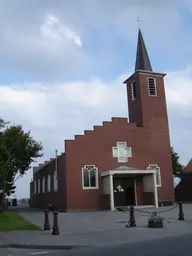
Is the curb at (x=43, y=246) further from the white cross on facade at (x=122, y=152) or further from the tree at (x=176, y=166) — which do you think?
the tree at (x=176, y=166)

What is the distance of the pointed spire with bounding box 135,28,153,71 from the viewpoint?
128 ft

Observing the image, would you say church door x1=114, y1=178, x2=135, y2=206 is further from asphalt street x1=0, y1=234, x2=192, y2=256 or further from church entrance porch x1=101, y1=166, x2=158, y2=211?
asphalt street x1=0, y1=234, x2=192, y2=256

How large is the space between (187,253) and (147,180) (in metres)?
24.1

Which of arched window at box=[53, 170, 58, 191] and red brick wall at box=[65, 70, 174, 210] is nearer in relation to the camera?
red brick wall at box=[65, 70, 174, 210]

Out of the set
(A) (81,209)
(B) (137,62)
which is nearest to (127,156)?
(A) (81,209)

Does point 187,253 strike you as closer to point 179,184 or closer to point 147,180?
point 147,180

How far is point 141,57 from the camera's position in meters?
39.8

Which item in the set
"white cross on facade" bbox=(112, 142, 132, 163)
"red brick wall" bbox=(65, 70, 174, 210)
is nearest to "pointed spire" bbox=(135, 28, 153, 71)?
"red brick wall" bbox=(65, 70, 174, 210)

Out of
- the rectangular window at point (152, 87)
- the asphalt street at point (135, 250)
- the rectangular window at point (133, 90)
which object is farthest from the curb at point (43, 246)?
the rectangular window at point (133, 90)

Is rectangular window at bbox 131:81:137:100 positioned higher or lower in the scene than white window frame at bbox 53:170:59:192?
higher

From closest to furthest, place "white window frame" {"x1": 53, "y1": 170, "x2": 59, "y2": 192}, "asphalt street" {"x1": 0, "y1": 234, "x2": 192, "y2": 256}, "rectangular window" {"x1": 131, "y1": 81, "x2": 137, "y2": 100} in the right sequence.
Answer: "asphalt street" {"x1": 0, "y1": 234, "x2": 192, "y2": 256}
"white window frame" {"x1": 53, "y1": 170, "x2": 59, "y2": 192}
"rectangular window" {"x1": 131, "y1": 81, "x2": 137, "y2": 100}

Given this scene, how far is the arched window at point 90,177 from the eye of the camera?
32656 millimetres

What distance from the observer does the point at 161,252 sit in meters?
9.72

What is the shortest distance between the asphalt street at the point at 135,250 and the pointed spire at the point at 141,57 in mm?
28788
